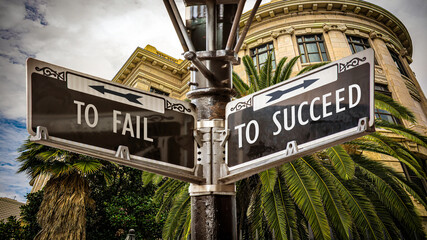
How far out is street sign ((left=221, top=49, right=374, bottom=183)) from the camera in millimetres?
1597

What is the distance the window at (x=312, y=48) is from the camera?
789 inches

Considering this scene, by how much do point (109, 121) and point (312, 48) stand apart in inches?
804

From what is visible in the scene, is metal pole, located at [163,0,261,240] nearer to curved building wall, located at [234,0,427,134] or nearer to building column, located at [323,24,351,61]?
curved building wall, located at [234,0,427,134]

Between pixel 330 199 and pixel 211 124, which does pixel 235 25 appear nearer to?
pixel 211 124

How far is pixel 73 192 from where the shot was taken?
1127 centimetres

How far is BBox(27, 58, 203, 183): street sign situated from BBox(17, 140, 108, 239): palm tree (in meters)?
9.93

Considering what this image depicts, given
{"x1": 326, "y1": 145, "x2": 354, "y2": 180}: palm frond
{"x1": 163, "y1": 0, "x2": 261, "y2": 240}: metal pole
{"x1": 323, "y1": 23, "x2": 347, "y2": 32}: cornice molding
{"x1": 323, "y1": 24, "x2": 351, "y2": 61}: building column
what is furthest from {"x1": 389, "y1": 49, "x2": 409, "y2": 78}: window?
{"x1": 163, "y1": 0, "x2": 261, "y2": 240}: metal pole

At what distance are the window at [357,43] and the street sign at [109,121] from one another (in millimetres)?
21272

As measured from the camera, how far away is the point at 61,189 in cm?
1116

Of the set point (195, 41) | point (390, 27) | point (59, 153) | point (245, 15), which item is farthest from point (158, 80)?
point (195, 41)

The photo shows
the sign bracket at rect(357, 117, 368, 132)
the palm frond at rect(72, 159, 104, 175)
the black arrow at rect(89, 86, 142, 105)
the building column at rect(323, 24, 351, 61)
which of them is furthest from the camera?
the building column at rect(323, 24, 351, 61)

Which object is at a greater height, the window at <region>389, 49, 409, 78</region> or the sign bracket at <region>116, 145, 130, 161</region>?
the window at <region>389, 49, 409, 78</region>

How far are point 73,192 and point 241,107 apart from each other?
10795 mm

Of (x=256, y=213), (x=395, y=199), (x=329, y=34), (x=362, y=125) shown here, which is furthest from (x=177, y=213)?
(x=329, y=34)
